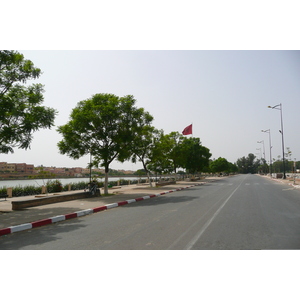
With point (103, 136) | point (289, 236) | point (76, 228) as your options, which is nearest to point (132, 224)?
point (76, 228)

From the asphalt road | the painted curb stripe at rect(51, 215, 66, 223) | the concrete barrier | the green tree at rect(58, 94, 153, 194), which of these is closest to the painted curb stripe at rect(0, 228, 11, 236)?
the asphalt road

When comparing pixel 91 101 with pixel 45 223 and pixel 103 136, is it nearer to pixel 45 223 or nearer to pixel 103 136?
pixel 103 136

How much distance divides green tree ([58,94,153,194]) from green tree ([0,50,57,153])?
5683mm

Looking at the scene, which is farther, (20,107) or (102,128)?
(102,128)

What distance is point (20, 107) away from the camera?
40.0 feet

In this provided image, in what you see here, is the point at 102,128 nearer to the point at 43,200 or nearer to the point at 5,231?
the point at 43,200

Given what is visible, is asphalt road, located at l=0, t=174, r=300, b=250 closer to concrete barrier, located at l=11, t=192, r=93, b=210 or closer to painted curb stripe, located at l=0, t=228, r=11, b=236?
painted curb stripe, located at l=0, t=228, r=11, b=236

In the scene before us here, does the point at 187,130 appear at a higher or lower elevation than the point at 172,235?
higher

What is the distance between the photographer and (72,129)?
19.1 metres

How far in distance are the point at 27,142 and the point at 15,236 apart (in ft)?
20.0

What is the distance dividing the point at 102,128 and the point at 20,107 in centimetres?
780

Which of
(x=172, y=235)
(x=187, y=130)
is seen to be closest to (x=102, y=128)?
(x=172, y=235)

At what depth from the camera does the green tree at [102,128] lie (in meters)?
18.7

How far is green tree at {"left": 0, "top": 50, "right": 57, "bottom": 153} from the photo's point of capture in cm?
1179
